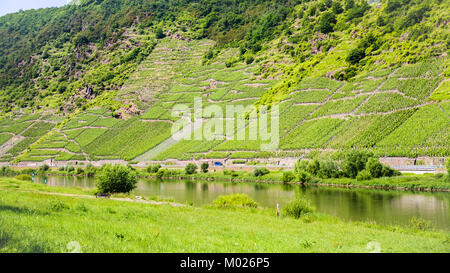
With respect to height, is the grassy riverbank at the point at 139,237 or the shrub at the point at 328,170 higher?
the grassy riverbank at the point at 139,237

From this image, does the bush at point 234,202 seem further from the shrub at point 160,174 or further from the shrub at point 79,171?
the shrub at point 79,171

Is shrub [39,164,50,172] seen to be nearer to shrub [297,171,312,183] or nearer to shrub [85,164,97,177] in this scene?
shrub [85,164,97,177]

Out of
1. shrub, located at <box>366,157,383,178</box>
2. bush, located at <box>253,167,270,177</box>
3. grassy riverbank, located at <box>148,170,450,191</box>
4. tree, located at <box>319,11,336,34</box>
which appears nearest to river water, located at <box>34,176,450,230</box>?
grassy riverbank, located at <box>148,170,450,191</box>

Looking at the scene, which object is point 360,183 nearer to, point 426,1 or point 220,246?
point 220,246

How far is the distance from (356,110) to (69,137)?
89409 millimetres

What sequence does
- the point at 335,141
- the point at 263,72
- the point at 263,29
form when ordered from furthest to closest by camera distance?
the point at 263,29 < the point at 263,72 < the point at 335,141

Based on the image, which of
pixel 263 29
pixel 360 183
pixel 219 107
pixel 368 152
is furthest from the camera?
pixel 263 29

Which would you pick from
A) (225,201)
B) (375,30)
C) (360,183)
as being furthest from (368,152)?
(375,30)

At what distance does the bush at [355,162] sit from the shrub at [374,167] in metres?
1.98

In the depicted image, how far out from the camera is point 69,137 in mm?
117812

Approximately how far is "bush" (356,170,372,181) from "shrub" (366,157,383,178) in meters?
0.62

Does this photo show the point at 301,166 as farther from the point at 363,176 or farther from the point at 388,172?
the point at 388,172

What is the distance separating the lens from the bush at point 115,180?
38594 mm

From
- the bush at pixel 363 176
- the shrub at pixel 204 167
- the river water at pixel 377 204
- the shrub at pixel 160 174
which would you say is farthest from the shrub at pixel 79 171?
the bush at pixel 363 176
